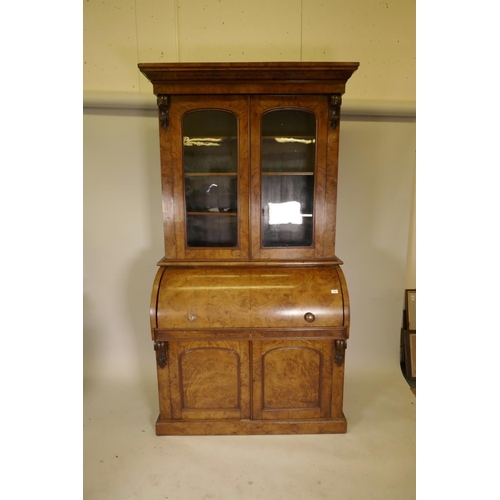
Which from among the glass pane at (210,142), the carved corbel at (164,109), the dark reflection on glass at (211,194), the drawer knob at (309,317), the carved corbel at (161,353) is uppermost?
the carved corbel at (164,109)

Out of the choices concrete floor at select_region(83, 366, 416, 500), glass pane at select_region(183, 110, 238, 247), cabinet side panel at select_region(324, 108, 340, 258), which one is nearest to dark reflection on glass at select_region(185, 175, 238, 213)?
glass pane at select_region(183, 110, 238, 247)

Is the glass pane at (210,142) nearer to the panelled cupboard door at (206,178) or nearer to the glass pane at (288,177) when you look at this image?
the panelled cupboard door at (206,178)

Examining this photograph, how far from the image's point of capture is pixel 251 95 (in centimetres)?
192

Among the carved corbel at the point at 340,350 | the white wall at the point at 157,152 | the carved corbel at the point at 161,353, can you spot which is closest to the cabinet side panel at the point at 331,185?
the carved corbel at the point at 340,350

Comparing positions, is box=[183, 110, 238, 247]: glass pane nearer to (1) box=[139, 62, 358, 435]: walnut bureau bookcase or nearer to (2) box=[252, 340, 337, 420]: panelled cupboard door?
(1) box=[139, 62, 358, 435]: walnut bureau bookcase

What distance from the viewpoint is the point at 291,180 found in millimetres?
2043

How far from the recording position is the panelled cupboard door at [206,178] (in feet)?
6.41

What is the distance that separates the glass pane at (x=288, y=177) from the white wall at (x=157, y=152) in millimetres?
700
